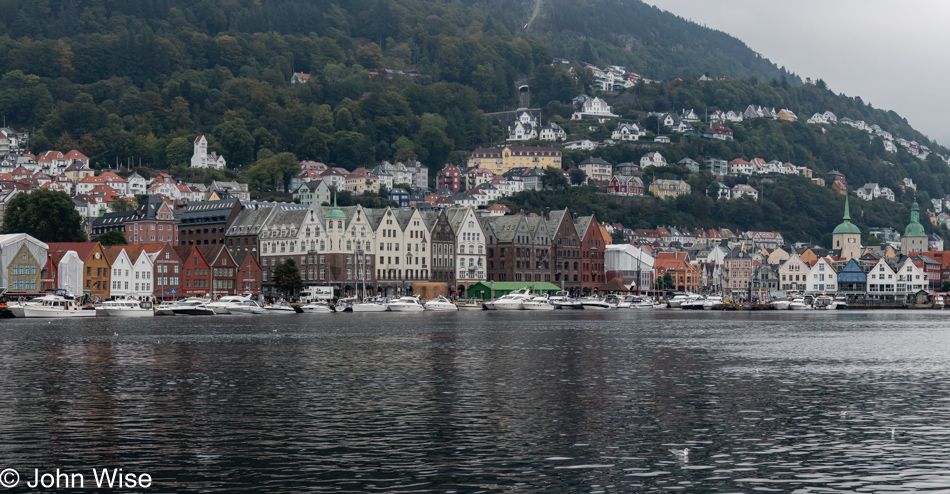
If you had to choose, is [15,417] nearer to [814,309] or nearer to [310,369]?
[310,369]

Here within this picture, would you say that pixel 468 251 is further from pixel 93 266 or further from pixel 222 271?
pixel 93 266

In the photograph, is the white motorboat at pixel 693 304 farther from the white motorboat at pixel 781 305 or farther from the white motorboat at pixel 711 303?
the white motorboat at pixel 781 305

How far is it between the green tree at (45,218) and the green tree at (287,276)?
2839 cm

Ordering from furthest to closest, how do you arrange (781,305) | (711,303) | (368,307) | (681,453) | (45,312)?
(711,303) < (781,305) < (368,307) < (45,312) < (681,453)

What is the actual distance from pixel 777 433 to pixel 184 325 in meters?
69.4

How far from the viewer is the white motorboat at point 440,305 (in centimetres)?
13662

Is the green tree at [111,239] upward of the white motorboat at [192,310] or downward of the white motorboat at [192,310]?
upward

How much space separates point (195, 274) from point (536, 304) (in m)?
44.0

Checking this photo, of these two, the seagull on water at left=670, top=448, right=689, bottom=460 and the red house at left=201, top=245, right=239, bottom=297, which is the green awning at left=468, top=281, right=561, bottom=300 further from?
the seagull on water at left=670, top=448, right=689, bottom=460

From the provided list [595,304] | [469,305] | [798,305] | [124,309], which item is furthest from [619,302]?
[124,309]

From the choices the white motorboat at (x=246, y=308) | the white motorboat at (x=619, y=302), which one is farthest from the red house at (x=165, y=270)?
the white motorboat at (x=619, y=302)

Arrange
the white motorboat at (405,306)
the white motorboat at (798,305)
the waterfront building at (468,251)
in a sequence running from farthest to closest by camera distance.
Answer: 1. the waterfront building at (468,251)
2. the white motorboat at (798,305)
3. the white motorboat at (405,306)

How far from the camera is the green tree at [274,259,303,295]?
14225 cm

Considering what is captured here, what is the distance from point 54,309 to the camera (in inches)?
4188
